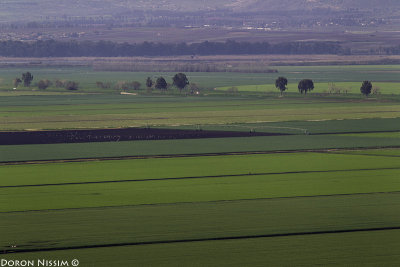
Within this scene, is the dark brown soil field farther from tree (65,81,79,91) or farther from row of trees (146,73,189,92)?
tree (65,81,79,91)

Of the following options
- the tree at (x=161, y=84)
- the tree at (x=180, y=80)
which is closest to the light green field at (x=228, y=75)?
the tree at (x=161, y=84)

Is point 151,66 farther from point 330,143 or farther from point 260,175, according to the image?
point 260,175

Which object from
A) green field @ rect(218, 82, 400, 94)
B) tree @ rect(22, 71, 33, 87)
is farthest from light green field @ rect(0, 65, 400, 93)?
green field @ rect(218, 82, 400, 94)

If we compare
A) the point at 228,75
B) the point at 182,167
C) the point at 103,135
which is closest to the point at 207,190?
the point at 182,167

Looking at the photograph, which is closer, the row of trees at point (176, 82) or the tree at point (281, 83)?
the tree at point (281, 83)

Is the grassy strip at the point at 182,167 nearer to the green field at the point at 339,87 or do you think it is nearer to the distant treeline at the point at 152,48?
the green field at the point at 339,87

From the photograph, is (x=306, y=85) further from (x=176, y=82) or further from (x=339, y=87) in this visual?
(x=176, y=82)
